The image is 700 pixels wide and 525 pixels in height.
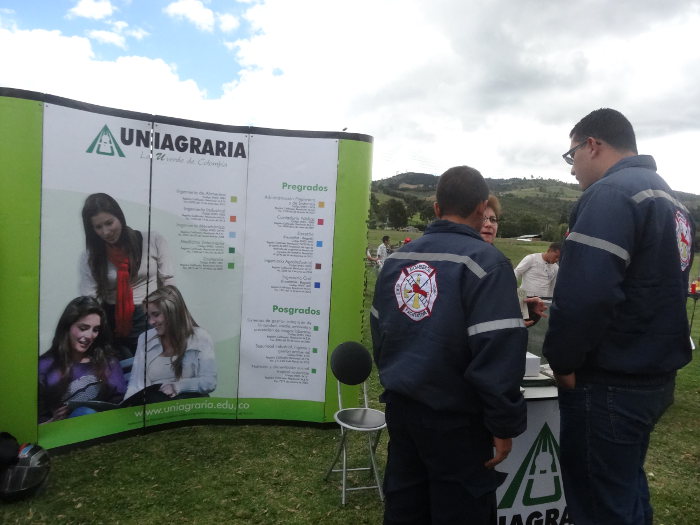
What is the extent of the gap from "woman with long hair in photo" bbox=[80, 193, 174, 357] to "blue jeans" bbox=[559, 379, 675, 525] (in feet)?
11.0

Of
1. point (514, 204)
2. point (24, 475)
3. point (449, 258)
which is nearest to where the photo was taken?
point (449, 258)

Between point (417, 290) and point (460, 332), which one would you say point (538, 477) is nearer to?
point (460, 332)

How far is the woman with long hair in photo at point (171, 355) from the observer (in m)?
4.30

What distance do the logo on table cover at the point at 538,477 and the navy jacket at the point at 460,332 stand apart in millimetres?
1012

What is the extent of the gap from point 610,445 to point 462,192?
3.86ft

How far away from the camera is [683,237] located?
215 centimetres

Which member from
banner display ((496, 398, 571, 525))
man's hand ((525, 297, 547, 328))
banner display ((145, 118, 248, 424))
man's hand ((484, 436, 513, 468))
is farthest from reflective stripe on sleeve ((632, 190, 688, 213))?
banner display ((145, 118, 248, 424))

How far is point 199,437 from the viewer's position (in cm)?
451

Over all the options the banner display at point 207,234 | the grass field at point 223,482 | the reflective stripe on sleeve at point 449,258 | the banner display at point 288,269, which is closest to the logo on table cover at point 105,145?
the banner display at point 207,234

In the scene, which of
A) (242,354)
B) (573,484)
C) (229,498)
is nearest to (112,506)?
(229,498)

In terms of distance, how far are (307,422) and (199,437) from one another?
0.96 m

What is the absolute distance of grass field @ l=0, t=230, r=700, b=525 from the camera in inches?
130

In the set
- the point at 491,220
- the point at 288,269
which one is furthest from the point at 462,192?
the point at 288,269

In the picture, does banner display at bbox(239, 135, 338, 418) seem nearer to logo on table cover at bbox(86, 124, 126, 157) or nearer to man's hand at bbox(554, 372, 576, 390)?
logo on table cover at bbox(86, 124, 126, 157)
